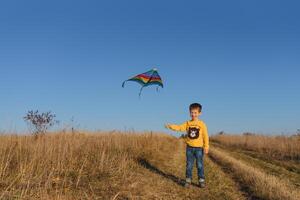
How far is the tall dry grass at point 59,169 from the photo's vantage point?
576 centimetres

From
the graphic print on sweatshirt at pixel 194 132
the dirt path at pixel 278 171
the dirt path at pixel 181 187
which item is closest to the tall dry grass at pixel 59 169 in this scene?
the dirt path at pixel 181 187

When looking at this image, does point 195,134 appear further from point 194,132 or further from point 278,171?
Answer: point 278,171

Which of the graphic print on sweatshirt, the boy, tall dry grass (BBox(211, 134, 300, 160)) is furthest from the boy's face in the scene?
tall dry grass (BBox(211, 134, 300, 160))

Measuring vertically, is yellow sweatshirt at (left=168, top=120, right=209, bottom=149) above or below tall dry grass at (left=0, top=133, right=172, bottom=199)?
above

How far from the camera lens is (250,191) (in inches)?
298

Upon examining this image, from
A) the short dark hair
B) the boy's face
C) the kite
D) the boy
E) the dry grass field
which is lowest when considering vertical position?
the dry grass field

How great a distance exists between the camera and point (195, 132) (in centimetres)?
852

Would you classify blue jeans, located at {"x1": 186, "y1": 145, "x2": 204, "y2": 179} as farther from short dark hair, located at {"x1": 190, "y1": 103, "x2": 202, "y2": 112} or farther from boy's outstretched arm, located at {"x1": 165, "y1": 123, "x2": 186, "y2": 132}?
short dark hair, located at {"x1": 190, "y1": 103, "x2": 202, "y2": 112}

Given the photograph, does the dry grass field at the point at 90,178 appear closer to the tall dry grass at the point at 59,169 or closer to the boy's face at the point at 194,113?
the tall dry grass at the point at 59,169

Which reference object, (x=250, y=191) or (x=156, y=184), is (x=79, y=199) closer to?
(x=156, y=184)

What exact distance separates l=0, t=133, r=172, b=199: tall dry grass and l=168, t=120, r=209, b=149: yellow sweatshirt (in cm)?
165

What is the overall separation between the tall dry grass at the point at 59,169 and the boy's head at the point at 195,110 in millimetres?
2096

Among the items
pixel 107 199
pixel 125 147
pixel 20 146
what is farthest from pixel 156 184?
pixel 125 147

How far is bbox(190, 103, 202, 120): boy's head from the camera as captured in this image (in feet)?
28.1
